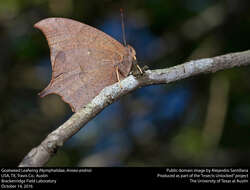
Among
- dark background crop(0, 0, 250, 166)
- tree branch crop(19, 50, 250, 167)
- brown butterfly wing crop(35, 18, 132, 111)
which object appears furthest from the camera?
dark background crop(0, 0, 250, 166)

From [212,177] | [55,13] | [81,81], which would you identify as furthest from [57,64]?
Result: [55,13]

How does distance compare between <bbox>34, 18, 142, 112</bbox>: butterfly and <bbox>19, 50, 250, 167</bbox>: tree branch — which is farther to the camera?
<bbox>34, 18, 142, 112</bbox>: butterfly

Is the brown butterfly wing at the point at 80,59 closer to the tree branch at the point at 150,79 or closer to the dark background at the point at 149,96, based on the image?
the tree branch at the point at 150,79

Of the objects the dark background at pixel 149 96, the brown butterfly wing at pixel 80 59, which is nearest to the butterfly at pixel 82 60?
the brown butterfly wing at pixel 80 59

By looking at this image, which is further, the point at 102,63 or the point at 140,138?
the point at 140,138

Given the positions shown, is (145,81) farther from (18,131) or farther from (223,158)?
(18,131)

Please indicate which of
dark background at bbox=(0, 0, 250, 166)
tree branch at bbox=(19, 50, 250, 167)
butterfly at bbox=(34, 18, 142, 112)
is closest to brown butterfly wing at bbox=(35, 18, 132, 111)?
butterfly at bbox=(34, 18, 142, 112)

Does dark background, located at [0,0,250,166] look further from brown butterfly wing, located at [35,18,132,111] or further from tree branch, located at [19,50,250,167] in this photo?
tree branch, located at [19,50,250,167]
